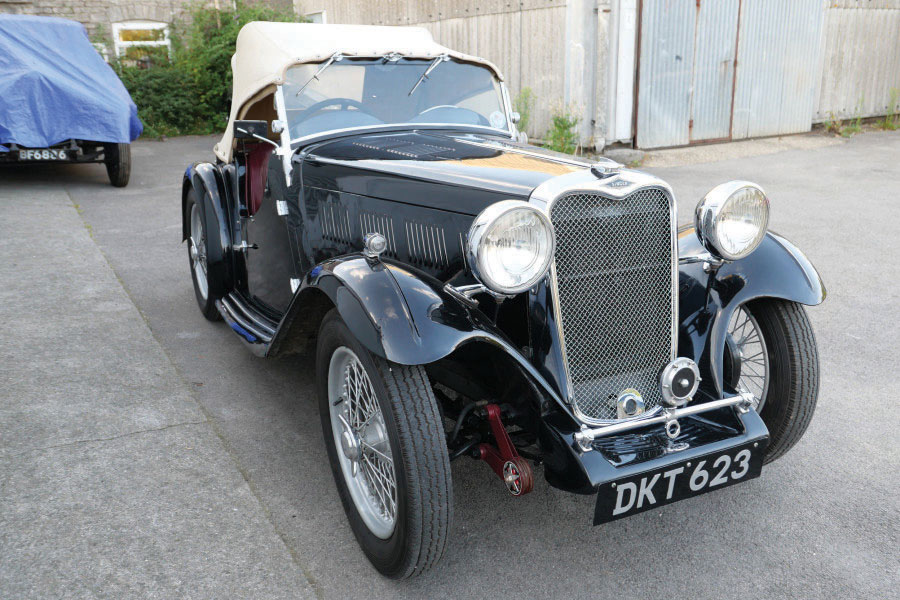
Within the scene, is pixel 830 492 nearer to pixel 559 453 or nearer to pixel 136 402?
pixel 559 453

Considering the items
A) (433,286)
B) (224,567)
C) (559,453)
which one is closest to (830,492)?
(559,453)

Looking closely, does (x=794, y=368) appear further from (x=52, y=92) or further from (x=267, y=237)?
(x=52, y=92)

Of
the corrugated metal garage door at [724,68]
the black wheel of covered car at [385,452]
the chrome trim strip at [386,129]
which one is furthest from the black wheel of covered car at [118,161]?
the black wheel of covered car at [385,452]

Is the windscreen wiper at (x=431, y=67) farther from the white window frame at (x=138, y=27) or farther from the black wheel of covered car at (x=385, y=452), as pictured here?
the white window frame at (x=138, y=27)

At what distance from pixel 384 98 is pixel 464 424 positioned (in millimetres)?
1840

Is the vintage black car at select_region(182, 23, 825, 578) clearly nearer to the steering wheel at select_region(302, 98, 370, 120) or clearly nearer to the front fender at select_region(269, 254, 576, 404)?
the front fender at select_region(269, 254, 576, 404)

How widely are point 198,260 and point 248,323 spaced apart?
121 cm

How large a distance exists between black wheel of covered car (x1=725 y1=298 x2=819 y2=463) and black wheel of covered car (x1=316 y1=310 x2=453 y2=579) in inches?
52.3

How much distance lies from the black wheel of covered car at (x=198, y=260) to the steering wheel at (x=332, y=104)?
1.37 meters

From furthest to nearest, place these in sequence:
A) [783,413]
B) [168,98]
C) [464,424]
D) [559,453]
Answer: [168,98] < [783,413] < [464,424] < [559,453]

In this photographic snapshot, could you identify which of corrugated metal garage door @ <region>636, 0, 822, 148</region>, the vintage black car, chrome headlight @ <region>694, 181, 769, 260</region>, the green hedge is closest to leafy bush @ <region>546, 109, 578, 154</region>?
corrugated metal garage door @ <region>636, 0, 822, 148</region>

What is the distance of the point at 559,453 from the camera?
88.8 inches

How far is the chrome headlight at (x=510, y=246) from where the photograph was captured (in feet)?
6.94

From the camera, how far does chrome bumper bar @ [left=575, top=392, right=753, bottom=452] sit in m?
2.22
